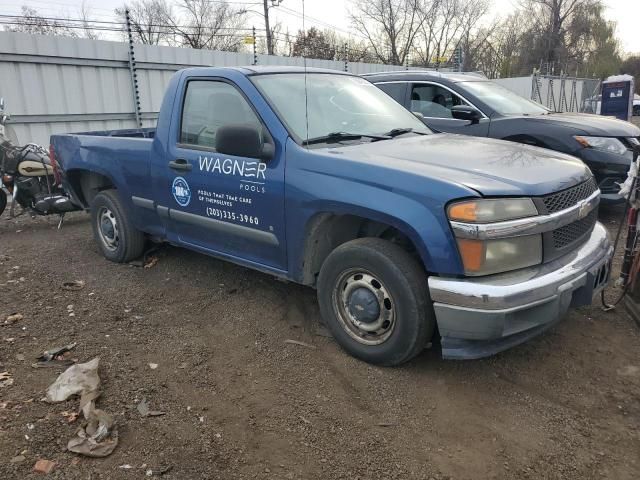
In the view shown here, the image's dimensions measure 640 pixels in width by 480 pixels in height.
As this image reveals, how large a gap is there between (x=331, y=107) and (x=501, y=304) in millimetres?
2014

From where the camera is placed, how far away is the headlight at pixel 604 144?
621 centimetres

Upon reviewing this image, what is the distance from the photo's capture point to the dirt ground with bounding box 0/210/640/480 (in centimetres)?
250

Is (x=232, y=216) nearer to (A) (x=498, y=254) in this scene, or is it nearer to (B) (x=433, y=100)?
(A) (x=498, y=254)

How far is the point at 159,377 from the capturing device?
3.26 metres

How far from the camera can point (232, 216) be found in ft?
12.9

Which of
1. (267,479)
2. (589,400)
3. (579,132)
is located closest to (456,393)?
(589,400)

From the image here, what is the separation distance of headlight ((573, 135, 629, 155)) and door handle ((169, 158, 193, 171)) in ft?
15.1

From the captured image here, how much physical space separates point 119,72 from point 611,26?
48.9 m

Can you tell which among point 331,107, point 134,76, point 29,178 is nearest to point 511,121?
point 331,107

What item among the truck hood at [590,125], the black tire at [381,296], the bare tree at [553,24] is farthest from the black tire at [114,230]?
the bare tree at [553,24]

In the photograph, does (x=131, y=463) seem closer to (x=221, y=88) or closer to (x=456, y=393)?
(x=456, y=393)

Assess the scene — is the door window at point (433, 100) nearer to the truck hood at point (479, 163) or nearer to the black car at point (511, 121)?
the black car at point (511, 121)

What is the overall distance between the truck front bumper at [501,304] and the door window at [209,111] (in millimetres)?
1866

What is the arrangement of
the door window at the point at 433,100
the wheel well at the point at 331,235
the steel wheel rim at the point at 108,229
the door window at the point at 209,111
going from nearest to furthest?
the wheel well at the point at 331,235 < the door window at the point at 209,111 < the steel wheel rim at the point at 108,229 < the door window at the point at 433,100
